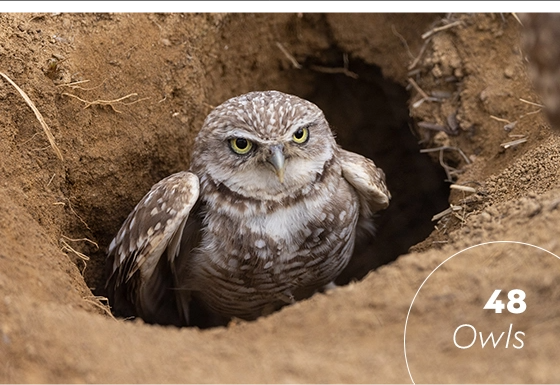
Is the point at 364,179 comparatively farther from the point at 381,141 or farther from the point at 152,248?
the point at 381,141

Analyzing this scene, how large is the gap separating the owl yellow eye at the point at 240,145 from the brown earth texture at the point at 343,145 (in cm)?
115

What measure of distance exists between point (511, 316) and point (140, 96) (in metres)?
3.45

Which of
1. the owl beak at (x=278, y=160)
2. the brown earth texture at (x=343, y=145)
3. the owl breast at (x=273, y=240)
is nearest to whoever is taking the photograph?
the brown earth texture at (x=343, y=145)

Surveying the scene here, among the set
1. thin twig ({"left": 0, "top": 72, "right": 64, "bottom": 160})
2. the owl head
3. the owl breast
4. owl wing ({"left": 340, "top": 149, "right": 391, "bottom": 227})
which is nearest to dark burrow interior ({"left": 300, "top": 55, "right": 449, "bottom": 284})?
owl wing ({"left": 340, "top": 149, "right": 391, "bottom": 227})

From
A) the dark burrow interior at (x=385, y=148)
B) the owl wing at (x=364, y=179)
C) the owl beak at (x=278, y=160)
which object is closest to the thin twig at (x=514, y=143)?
the owl wing at (x=364, y=179)

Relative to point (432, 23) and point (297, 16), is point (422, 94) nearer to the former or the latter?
point (432, 23)

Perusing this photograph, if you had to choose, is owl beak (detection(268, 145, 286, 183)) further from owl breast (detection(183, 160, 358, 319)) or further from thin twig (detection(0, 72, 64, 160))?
thin twig (detection(0, 72, 64, 160))

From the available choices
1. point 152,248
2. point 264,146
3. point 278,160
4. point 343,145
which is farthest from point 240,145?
point 343,145

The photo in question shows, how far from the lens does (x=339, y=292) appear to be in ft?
9.76

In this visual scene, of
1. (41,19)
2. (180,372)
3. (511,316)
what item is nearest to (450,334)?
(511,316)

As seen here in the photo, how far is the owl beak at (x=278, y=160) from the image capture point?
3.82 metres

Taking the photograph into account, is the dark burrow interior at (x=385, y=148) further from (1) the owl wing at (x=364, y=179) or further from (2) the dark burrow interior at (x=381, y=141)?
(1) the owl wing at (x=364, y=179)

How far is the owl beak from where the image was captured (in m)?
3.82

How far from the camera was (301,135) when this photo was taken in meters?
4.07
